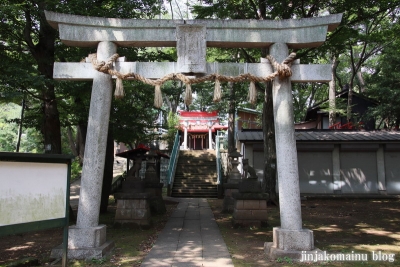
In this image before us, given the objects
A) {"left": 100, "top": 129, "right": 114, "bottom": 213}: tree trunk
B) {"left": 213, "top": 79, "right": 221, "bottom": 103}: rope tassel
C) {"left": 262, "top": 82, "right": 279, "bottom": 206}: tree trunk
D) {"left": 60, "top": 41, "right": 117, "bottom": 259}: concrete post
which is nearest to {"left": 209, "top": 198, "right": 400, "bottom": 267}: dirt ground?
{"left": 262, "top": 82, "right": 279, "bottom": 206}: tree trunk

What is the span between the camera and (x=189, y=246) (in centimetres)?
691

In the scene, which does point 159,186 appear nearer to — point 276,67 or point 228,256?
point 228,256

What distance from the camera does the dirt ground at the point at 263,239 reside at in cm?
594

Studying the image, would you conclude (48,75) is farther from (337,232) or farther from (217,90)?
(337,232)

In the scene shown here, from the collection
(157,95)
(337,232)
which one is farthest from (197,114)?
(157,95)

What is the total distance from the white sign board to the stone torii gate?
1.46 metres

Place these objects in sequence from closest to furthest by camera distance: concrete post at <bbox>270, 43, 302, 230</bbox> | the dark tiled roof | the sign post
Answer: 1. the sign post
2. concrete post at <bbox>270, 43, 302, 230</bbox>
3. the dark tiled roof

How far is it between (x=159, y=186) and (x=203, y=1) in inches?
295

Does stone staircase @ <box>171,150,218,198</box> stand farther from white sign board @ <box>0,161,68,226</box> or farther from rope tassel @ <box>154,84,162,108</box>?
white sign board @ <box>0,161,68,226</box>

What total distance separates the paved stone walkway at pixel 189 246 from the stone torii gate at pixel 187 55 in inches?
40.0

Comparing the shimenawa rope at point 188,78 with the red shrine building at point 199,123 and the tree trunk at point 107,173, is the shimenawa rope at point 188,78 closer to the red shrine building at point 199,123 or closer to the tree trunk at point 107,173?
the tree trunk at point 107,173

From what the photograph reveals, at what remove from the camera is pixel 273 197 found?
43.5ft

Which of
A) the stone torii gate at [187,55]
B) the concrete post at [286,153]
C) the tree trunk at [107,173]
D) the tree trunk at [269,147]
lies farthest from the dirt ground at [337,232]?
the tree trunk at [107,173]

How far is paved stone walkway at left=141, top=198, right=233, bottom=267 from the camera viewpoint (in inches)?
226
